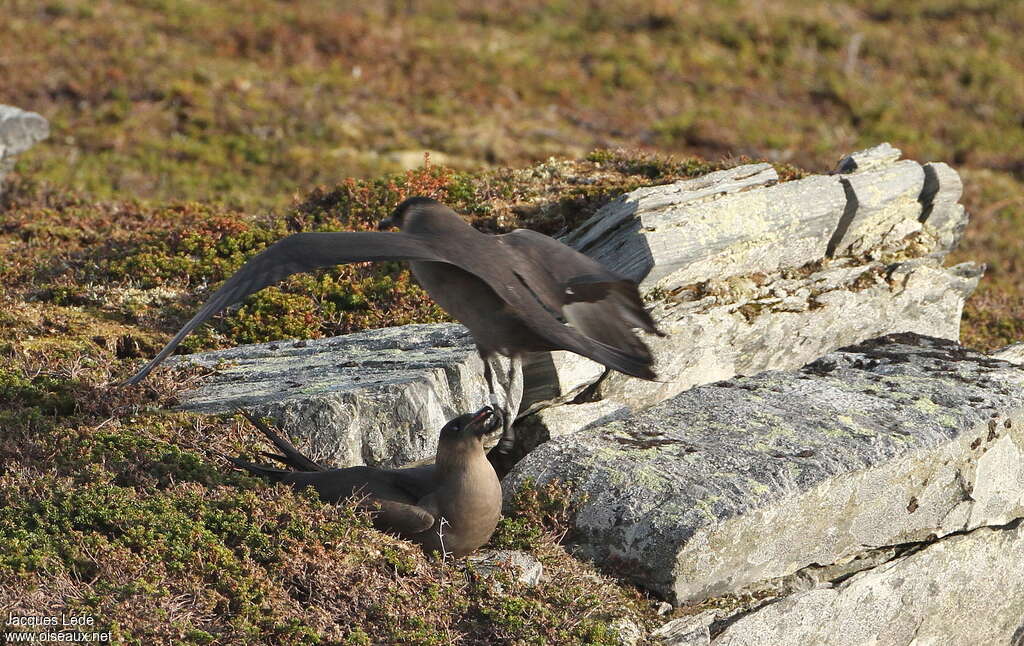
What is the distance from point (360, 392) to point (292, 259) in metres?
1.67

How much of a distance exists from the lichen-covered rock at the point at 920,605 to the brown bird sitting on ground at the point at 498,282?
6.75 ft

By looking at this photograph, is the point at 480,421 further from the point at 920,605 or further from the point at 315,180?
the point at 315,180

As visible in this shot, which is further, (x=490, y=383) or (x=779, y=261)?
(x=779, y=261)

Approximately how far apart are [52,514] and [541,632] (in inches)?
124

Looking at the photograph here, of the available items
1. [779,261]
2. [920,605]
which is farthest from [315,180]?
[920,605]

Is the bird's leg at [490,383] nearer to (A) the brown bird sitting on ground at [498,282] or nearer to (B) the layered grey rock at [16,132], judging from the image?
(A) the brown bird sitting on ground at [498,282]

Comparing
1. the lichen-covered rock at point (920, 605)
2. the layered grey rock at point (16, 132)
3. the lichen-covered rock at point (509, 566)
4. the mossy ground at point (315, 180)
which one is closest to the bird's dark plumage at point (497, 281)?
the mossy ground at point (315, 180)

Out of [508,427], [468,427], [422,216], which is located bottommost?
[508,427]

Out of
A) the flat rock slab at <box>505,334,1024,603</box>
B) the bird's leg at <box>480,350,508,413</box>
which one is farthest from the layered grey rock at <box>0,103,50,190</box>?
the flat rock slab at <box>505,334,1024,603</box>

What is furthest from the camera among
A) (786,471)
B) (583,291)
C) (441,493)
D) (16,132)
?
(16,132)

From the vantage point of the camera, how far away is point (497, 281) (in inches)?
289

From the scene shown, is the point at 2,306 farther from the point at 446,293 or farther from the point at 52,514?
the point at 446,293

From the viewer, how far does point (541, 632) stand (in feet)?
21.8

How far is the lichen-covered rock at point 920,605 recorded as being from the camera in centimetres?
748
